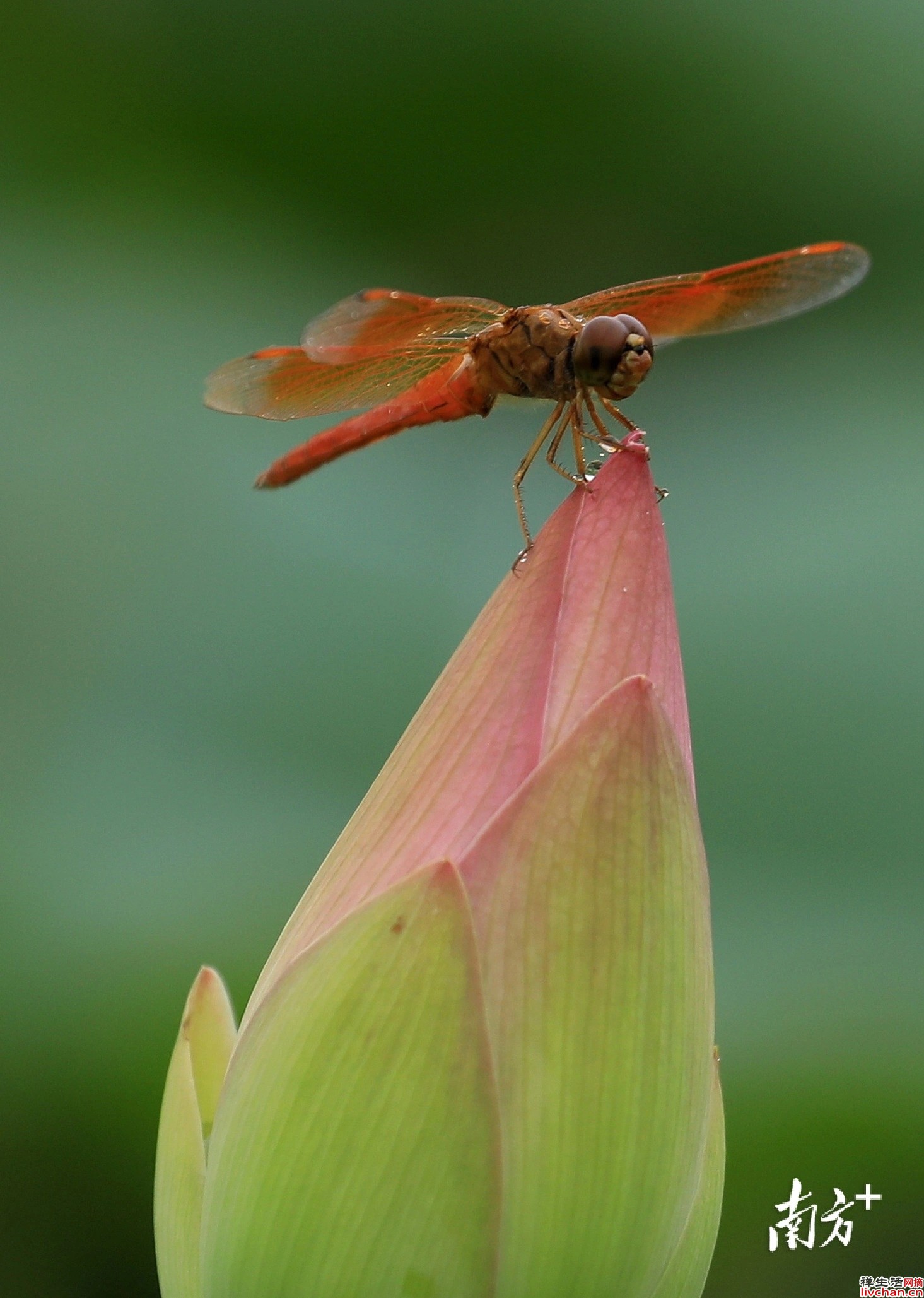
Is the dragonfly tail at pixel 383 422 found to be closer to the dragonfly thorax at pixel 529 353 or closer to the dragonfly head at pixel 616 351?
the dragonfly thorax at pixel 529 353

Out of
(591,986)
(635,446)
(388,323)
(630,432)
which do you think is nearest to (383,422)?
(388,323)

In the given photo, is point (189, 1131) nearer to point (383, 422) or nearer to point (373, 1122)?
point (373, 1122)

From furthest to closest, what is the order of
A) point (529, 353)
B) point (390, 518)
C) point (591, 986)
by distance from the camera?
point (390, 518) → point (529, 353) → point (591, 986)

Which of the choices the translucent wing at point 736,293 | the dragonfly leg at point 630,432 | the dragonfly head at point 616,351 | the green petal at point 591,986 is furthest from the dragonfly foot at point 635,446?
the translucent wing at point 736,293

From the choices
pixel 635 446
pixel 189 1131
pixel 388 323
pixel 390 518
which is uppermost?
pixel 390 518

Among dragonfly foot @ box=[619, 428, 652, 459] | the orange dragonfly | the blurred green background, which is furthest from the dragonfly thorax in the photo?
the blurred green background

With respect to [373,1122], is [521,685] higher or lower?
higher

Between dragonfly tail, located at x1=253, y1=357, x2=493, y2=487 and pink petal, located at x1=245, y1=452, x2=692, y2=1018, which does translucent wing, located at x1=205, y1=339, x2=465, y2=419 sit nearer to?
dragonfly tail, located at x1=253, y1=357, x2=493, y2=487
